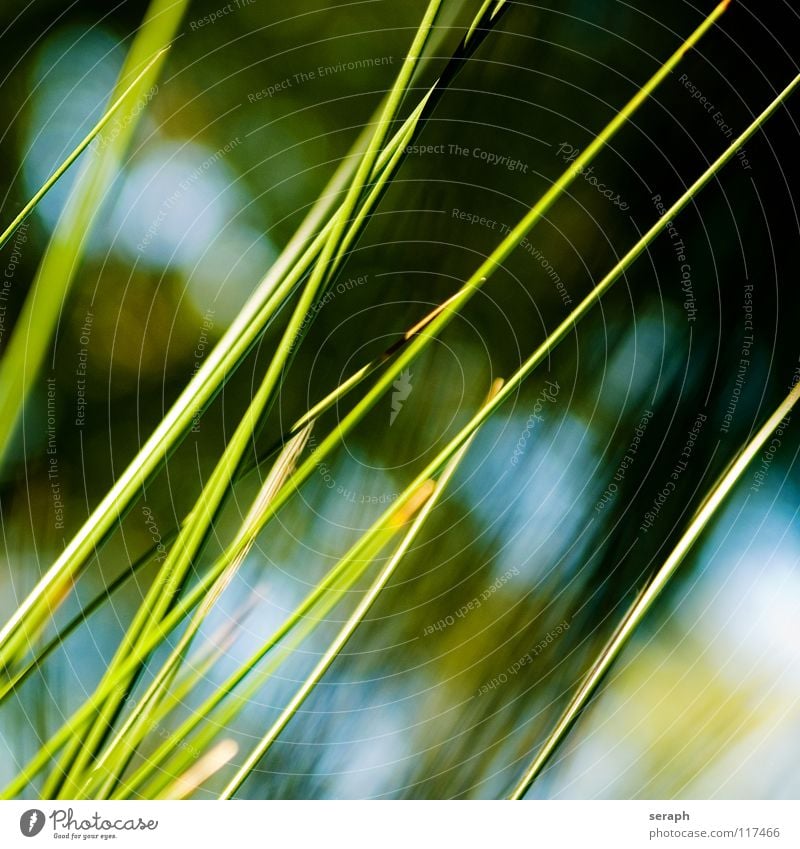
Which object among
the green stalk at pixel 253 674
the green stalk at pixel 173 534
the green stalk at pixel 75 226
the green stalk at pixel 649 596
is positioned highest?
the green stalk at pixel 75 226

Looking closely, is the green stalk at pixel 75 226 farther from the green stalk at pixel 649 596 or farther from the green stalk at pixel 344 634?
the green stalk at pixel 649 596

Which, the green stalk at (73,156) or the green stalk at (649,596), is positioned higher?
the green stalk at (73,156)

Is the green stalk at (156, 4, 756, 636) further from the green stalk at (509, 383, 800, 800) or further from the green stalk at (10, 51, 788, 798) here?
the green stalk at (509, 383, 800, 800)

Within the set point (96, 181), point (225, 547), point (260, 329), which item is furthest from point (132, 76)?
point (225, 547)

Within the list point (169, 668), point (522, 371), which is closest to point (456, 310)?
point (522, 371)

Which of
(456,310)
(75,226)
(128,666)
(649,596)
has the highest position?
(75,226)

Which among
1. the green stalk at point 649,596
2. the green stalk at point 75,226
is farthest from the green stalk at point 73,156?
the green stalk at point 649,596

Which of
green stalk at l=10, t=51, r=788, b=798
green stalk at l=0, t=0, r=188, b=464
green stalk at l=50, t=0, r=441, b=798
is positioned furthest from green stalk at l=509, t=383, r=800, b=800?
green stalk at l=0, t=0, r=188, b=464

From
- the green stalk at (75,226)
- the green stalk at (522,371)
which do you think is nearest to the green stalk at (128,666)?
the green stalk at (522,371)

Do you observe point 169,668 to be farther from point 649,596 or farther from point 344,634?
point 649,596
